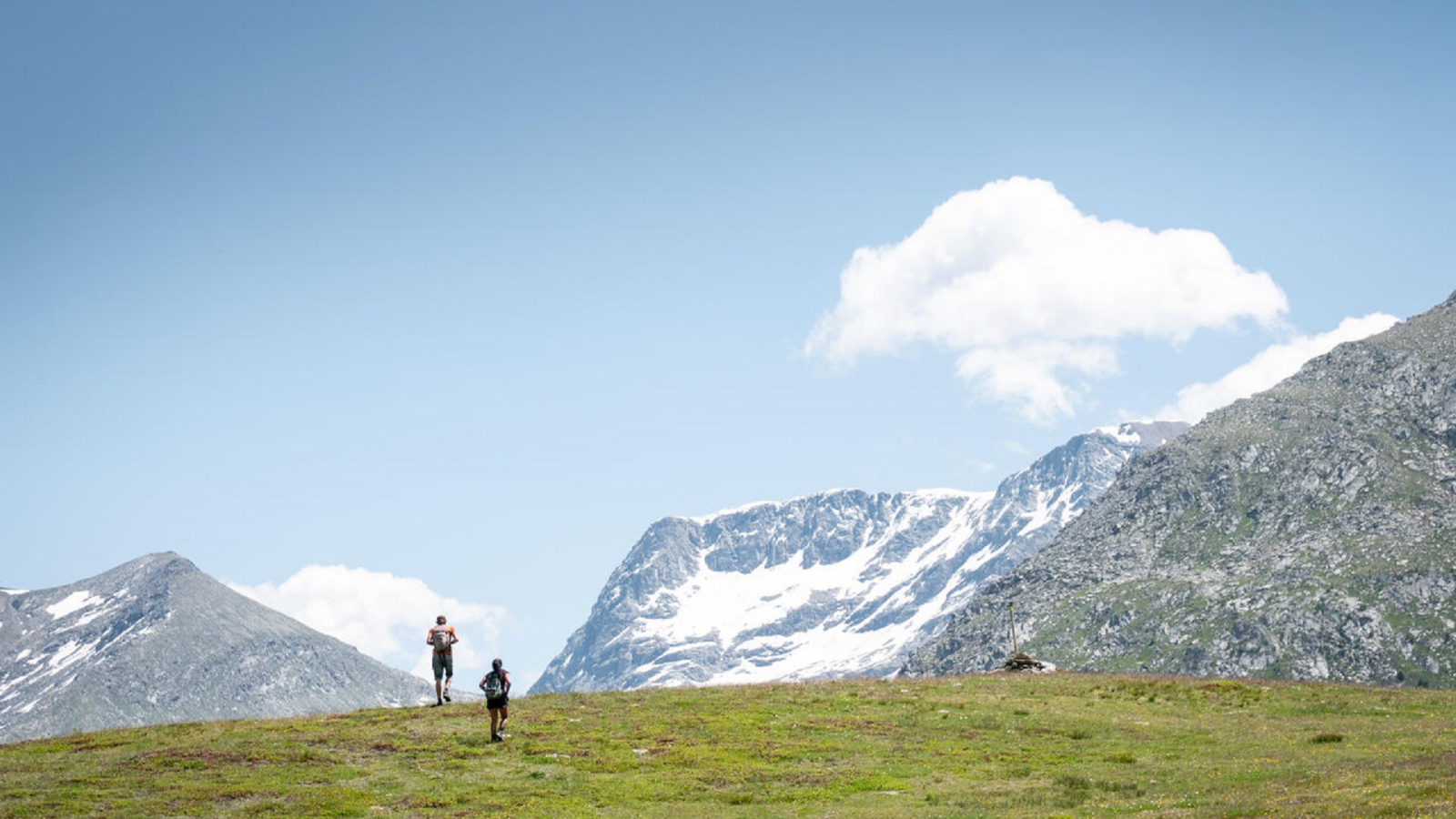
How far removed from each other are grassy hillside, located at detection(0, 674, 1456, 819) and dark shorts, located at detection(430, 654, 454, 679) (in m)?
1.85

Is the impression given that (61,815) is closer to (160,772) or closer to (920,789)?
(160,772)

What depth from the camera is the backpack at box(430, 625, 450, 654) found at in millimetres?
48781

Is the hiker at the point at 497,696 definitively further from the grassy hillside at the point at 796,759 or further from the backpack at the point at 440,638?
the backpack at the point at 440,638

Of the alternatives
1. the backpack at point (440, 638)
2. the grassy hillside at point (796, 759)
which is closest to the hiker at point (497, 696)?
the grassy hillside at point (796, 759)

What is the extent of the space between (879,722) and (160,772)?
96.6ft

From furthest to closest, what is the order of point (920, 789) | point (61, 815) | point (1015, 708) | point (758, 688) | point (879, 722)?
point (758, 688), point (1015, 708), point (879, 722), point (920, 789), point (61, 815)

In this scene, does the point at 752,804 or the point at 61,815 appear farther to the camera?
the point at 752,804

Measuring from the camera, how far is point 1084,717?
164 ft

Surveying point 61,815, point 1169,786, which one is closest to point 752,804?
point 1169,786

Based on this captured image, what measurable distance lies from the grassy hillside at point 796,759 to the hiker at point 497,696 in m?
0.69

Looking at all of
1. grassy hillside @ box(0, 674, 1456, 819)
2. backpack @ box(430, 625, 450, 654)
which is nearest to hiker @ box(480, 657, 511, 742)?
grassy hillside @ box(0, 674, 1456, 819)

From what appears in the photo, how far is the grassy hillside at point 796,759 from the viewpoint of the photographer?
3169cm

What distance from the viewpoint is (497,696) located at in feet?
140

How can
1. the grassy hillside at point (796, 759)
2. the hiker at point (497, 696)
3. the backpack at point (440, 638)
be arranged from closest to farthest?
the grassy hillside at point (796, 759) < the hiker at point (497, 696) < the backpack at point (440, 638)
